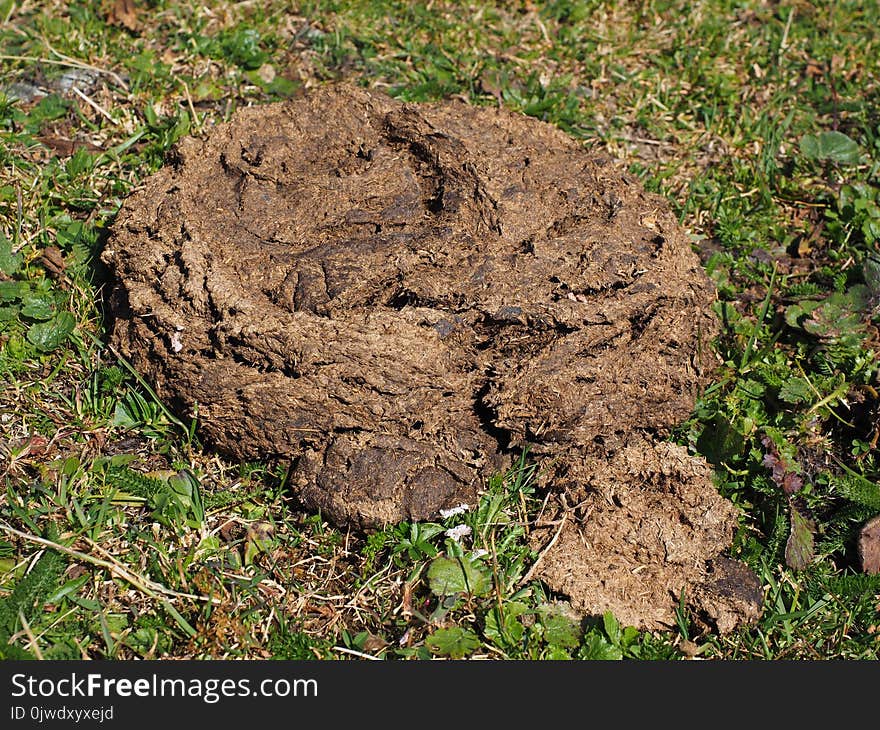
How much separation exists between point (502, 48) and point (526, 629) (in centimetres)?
292

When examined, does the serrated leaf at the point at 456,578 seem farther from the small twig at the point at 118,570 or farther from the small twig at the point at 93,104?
the small twig at the point at 93,104

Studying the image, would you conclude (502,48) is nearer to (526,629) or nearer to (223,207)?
(223,207)

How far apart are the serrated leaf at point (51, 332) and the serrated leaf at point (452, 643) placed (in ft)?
5.32

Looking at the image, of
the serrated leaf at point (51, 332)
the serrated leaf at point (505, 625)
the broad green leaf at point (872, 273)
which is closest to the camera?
the serrated leaf at point (505, 625)

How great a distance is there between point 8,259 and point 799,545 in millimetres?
2832

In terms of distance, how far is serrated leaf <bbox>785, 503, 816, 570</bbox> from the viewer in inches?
105

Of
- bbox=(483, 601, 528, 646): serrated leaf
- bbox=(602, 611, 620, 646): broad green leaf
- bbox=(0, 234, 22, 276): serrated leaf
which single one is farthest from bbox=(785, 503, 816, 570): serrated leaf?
bbox=(0, 234, 22, 276): serrated leaf

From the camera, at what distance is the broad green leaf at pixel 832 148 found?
382cm

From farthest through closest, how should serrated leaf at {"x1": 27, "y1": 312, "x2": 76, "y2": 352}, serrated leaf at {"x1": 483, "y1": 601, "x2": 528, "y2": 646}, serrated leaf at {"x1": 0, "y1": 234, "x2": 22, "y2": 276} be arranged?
1. serrated leaf at {"x1": 0, "y1": 234, "x2": 22, "y2": 276}
2. serrated leaf at {"x1": 27, "y1": 312, "x2": 76, "y2": 352}
3. serrated leaf at {"x1": 483, "y1": 601, "x2": 528, "y2": 646}

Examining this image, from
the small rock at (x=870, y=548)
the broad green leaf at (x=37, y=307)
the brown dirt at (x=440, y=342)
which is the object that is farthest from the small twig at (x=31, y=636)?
the small rock at (x=870, y=548)

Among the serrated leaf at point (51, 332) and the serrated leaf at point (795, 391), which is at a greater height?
the serrated leaf at point (795, 391)

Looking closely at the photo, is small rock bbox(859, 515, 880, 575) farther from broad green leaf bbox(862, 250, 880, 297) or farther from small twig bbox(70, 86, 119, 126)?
small twig bbox(70, 86, 119, 126)

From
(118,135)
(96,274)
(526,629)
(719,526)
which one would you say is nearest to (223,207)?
(96,274)

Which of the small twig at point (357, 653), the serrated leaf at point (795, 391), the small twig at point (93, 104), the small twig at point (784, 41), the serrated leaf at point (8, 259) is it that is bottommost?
the small twig at point (357, 653)
